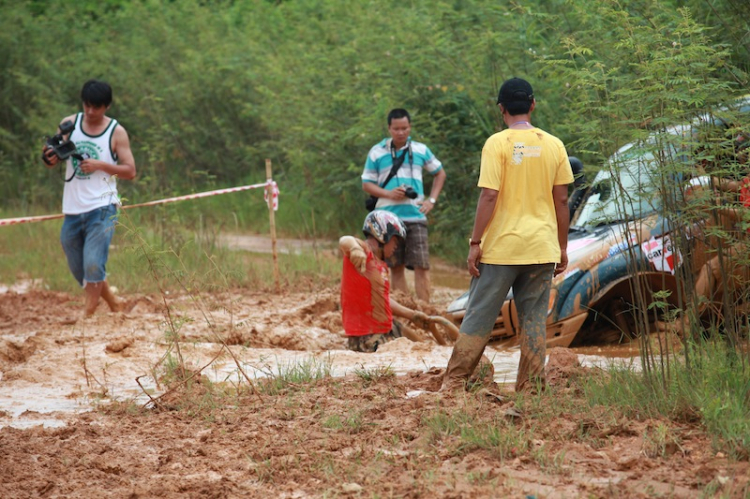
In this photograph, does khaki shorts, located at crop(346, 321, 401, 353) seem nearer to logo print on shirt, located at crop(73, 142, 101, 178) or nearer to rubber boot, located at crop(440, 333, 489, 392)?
rubber boot, located at crop(440, 333, 489, 392)

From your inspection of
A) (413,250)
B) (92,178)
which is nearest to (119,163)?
(92,178)

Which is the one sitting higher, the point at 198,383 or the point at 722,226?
the point at 722,226

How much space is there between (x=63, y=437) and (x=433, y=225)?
9.80 m

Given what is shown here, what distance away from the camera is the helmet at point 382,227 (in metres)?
7.59

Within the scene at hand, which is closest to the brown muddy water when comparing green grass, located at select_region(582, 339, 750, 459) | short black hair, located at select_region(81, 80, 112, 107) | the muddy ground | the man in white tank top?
the muddy ground

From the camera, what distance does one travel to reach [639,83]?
504cm

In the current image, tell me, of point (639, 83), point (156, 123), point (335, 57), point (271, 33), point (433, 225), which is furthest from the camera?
point (271, 33)

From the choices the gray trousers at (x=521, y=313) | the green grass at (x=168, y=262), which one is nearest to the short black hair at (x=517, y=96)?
the gray trousers at (x=521, y=313)

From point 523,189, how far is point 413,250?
4.05 m

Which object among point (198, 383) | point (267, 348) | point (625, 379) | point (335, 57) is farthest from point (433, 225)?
point (625, 379)

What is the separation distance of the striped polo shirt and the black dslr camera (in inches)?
108

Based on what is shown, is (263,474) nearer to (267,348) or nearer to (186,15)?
(267,348)

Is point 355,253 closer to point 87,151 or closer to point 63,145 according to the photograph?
point 87,151

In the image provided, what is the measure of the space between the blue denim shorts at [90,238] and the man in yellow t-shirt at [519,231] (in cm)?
378
